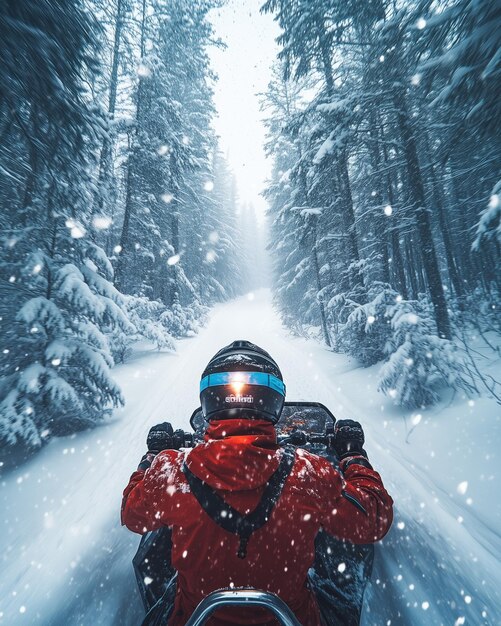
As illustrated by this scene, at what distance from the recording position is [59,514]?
355 cm

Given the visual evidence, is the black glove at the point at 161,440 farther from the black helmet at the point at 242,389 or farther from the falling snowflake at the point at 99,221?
the falling snowflake at the point at 99,221

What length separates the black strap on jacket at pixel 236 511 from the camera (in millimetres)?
1370

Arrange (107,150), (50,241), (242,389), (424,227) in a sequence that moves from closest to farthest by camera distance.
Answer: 1. (242,389)
2. (50,241)
3. (107,150)
4. (424,227)

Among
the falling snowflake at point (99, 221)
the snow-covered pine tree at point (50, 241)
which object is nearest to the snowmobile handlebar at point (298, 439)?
the snow-covered pine tree at point (50, 241)

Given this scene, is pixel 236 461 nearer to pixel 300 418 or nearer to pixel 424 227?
pixel 300 418

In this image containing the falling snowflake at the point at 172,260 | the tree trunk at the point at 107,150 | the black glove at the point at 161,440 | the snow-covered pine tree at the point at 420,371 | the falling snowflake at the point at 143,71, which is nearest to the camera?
the black glove at the point at 161,440

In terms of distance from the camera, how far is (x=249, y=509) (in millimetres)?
1385

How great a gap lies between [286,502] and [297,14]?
10790mm

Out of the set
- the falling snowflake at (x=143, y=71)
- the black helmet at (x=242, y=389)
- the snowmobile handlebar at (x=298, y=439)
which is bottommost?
the snowmobile handlebar at (x=298, y=439)

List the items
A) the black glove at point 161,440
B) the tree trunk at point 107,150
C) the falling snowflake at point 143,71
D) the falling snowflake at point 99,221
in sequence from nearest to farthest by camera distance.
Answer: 1. the black glove at point 161,440
2. the tree trunk at point 107,150
3. the falling snowflake at point 99,221
4. the falling snowflake at point 143,71

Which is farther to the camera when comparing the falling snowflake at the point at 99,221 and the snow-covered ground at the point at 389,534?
the falling snowflake at the point at 99,221

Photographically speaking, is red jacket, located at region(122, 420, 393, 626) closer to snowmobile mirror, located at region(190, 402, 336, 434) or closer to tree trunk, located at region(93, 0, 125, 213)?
snowmobile mirror, located at region(190, 402, 336, 434)

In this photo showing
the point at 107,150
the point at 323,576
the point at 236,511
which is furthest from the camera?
the point at 107,150

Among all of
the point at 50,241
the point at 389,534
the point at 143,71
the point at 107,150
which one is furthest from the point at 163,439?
the point at 143,71
